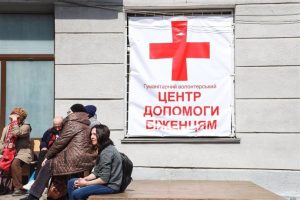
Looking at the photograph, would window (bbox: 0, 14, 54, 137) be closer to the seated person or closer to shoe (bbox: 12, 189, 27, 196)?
the seated person

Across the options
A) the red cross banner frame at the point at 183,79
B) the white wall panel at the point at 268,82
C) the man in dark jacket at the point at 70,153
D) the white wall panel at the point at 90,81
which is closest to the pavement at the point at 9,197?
the man in dark jacket at the point at 70,153

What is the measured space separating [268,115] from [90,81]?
11.3ft

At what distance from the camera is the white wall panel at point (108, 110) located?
1119cm

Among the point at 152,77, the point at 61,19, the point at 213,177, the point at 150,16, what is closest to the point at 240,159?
the point at 213,177

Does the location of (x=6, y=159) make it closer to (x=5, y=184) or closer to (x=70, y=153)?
(x=5, y=184)

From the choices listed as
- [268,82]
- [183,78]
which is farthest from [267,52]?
[183,78]

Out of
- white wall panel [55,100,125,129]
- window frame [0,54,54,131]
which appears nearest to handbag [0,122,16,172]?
white wall panel [55,100,125,129]

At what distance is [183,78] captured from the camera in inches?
446

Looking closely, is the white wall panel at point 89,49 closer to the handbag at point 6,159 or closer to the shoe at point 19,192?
the handbag at point 6,159

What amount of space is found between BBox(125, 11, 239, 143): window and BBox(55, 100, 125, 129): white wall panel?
23 centimetres

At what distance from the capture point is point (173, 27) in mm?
11438

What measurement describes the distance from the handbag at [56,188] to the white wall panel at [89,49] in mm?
2918

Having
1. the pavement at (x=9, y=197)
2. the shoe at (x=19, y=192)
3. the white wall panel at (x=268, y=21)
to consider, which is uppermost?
A: the white wall panel at (x=268, y=21)

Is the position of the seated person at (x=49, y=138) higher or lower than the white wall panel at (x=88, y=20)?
lower
